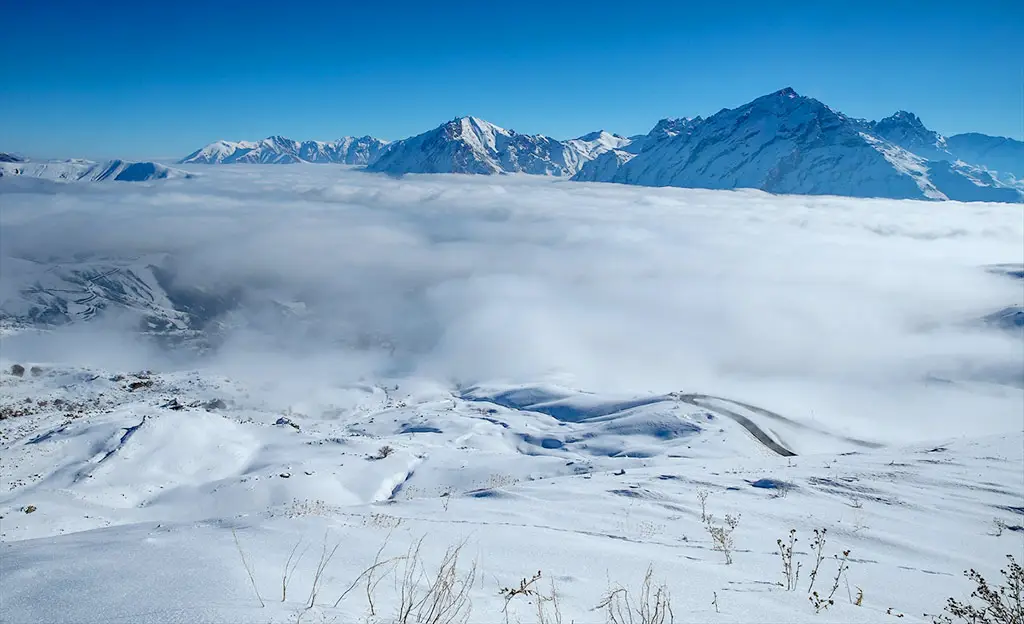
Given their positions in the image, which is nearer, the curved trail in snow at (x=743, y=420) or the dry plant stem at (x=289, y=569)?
the dry plant stem at (x=289, y=569)

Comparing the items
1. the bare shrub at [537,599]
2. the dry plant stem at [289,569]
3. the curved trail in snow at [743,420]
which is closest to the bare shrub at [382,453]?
the curved trail in snow at [743,420]

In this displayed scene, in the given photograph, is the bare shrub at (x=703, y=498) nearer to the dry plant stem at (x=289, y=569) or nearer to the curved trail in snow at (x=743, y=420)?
the dry plant stem at (x=289, y=569)

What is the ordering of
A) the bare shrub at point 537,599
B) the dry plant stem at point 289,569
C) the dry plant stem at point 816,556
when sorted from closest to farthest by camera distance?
the dry plant stem at point 289,569 < the bare shrub at point 537,599 < the dry plant stem at point 816,556

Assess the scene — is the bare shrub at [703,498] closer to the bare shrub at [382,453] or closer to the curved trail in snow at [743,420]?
the bare shrub at [382,453]

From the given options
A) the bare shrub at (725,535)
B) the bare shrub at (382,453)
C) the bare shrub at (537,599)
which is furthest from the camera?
the bare shrub at (382,453)

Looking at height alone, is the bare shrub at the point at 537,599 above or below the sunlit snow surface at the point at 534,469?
above

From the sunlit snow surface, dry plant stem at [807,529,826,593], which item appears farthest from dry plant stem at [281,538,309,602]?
dry plant stem at [807,529,826,593]

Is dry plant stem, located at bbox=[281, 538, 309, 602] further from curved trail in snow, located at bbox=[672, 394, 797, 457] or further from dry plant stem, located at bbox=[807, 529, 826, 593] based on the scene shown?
curved trail in snow, located at bbox=[672, 394, 797, 457]

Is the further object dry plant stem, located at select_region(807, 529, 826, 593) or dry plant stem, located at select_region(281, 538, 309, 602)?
dry plant stem, located at select_region(807, 529, 826, 593)

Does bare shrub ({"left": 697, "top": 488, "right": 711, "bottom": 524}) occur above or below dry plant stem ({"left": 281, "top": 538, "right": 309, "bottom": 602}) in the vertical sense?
below

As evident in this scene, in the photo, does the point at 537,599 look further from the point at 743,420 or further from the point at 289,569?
the point at 743,420

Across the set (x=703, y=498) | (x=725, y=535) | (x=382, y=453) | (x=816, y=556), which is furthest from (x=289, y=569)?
(x=382, y=453)

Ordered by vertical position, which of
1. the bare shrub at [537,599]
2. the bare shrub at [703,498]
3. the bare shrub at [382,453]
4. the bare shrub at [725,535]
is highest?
the bare shrub at [537,599]

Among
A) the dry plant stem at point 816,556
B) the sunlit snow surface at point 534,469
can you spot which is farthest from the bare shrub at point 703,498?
the dry plant stem at point 816,556
